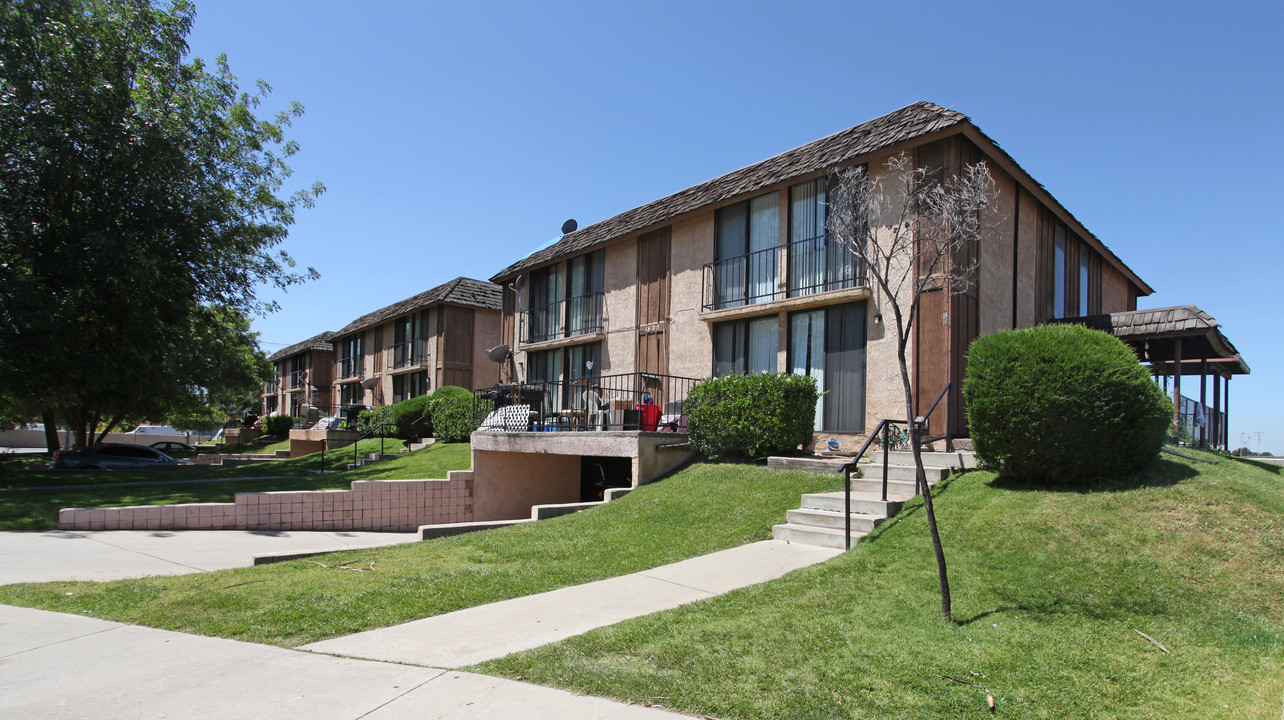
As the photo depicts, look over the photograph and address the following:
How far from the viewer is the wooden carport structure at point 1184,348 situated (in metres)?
12.7

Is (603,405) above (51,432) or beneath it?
above

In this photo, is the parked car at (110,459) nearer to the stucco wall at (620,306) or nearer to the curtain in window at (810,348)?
the stucco wall at (620,306)

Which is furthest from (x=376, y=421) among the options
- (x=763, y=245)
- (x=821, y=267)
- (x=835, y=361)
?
(x=835, y=361)

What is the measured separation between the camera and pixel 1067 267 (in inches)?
633

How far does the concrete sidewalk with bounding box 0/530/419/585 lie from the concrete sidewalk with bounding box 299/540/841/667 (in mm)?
4136

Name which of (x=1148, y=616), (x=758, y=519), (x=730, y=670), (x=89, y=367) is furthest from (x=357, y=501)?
(x=1148, y=616)

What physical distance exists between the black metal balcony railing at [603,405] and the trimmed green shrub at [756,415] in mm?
1403

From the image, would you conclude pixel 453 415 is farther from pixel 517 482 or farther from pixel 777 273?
pixel 777 273

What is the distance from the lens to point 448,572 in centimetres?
717

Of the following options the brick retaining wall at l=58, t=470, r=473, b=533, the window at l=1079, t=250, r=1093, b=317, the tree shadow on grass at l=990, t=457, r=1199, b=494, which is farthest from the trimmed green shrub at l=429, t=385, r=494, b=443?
the tree shadow on grass at l=990, t=457, r=1199, b=494

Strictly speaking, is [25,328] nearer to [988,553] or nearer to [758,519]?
[758,519]

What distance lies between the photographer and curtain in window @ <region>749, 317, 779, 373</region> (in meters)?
14.3

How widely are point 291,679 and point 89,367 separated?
1583 centimetres

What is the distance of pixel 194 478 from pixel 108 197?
7653 mm
